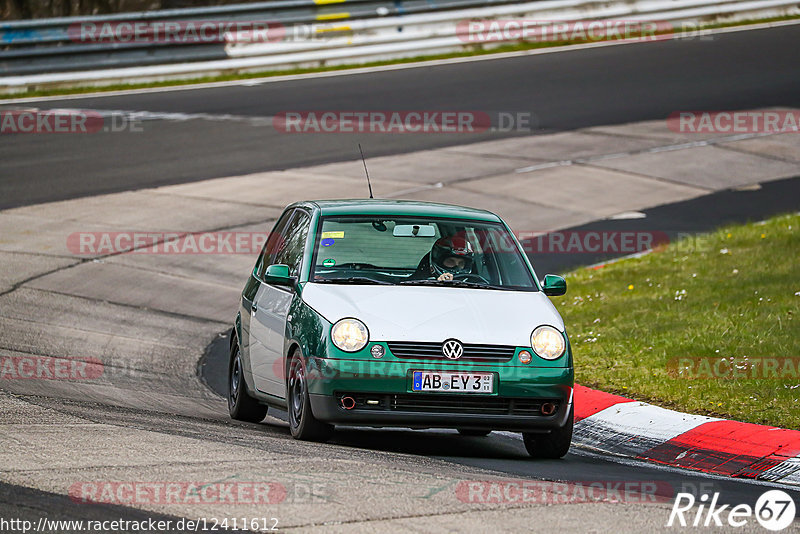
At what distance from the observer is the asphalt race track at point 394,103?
20094mm

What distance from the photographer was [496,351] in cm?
755

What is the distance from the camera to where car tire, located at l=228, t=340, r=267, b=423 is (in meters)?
9.14

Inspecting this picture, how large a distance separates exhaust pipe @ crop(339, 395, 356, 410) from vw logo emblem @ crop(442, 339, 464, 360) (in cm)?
61

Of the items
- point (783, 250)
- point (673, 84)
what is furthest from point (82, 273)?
point (673, 84)

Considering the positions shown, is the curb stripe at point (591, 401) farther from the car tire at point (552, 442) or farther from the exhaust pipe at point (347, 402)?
the exhaust pipe at point (347, 402)

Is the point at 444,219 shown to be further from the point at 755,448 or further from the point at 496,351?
the point at 755,448

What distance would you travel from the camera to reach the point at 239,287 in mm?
14648

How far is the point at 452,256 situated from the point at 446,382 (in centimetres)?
146
